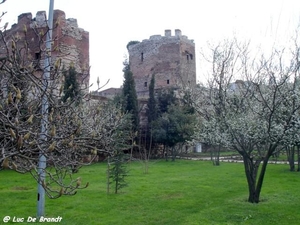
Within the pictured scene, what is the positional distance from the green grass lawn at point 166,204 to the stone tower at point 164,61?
20.4 meters

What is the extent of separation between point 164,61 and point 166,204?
974 inches

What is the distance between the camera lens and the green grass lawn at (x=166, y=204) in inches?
257

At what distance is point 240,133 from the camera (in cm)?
823

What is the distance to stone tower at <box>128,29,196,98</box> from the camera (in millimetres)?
30984

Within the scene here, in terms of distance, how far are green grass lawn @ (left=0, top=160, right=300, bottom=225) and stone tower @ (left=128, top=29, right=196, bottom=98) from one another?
20431 millimetres

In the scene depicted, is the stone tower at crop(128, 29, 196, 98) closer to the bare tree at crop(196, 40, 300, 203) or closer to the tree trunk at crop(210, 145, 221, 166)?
the tree trunk at crop(210, 145, 221, 166)

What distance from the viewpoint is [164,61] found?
3156 cm

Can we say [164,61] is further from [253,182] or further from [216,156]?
[253,182]

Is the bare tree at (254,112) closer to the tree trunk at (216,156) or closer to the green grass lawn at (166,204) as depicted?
the green grass lawn at (166,204)

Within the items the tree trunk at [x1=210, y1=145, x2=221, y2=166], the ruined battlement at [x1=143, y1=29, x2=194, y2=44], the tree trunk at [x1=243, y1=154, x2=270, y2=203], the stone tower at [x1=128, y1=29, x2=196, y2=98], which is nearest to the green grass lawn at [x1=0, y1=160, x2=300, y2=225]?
the tree trunk at [x1=243, y1=154, x2=270, y2=203]

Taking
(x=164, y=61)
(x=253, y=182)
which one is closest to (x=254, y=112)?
(x=253, y=182)

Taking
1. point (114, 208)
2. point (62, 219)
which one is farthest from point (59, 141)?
point (114, 208)

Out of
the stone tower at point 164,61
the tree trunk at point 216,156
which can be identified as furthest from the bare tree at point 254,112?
the stone tower at point 164,61

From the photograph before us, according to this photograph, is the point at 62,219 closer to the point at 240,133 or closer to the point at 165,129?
the point at 240,133
